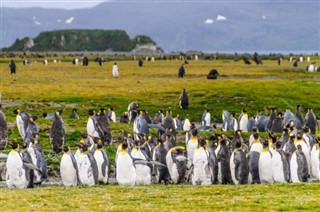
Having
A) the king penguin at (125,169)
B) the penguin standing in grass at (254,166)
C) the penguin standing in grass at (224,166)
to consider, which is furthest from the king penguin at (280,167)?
the king penguin at (125,169)

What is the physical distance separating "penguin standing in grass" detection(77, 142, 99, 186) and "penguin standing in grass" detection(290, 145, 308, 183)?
14.5 feet

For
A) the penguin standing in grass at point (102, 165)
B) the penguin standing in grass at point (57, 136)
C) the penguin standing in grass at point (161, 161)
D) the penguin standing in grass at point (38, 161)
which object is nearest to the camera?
the penguin standing in grass at point (102, 165)

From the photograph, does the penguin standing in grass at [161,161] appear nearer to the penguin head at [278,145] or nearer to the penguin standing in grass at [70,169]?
the penguin standing in grass at [70,169]

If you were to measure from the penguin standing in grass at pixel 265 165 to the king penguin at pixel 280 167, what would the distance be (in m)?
0.10

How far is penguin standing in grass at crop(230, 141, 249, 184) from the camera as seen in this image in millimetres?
14438

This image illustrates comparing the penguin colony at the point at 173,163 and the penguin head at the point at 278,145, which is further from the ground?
the penguin head at the point at 278,145

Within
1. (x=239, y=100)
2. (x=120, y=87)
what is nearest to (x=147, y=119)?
(x=239, y=100)

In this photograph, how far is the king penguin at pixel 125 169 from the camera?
14398mm

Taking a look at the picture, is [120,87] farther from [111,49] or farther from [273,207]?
[111,49]

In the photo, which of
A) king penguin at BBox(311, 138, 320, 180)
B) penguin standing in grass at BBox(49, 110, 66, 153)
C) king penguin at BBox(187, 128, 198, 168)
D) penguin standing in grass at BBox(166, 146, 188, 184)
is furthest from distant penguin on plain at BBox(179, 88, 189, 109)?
king penguin at BBox(311, 138, 320, 180)

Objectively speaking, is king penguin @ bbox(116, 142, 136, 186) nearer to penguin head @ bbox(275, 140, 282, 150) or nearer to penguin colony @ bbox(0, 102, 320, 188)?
penguin colony @ bbox(0, 102, 320, 188)

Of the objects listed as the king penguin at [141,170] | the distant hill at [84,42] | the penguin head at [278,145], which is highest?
the distant hill at [84,42]

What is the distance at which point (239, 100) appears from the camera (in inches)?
1224

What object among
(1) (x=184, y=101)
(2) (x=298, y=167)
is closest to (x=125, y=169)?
(2) (x=298, y=167)
